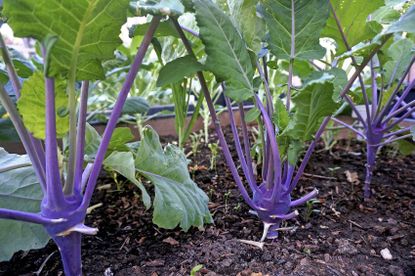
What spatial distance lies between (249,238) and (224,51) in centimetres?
39

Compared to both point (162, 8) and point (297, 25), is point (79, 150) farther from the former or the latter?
point (297, 25)

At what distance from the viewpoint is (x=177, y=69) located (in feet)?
1.99

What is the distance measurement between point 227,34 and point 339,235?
19.2 inches

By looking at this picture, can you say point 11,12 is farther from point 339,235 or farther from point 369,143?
point 369,143

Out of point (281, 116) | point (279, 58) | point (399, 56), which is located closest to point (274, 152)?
point (281, 116)

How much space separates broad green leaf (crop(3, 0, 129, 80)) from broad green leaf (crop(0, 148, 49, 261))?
24 centimetres

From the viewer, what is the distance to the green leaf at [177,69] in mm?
603

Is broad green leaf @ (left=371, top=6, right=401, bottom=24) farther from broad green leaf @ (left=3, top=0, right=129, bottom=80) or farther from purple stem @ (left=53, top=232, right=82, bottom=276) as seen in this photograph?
purple stem @ (left=53, top=232, right=82, bottom=276)

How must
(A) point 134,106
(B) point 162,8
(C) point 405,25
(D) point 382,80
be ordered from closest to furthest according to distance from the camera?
Answer: 1. (B) point 162,8
2. (C) point 405,25
3. (D) point 382,80
4. (A) point 134,106

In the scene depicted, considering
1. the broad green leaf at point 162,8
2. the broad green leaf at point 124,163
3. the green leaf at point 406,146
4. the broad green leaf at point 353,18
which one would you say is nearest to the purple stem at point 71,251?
the broad green leaf at point 124,163

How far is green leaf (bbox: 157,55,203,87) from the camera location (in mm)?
603

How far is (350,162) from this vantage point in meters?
1.21

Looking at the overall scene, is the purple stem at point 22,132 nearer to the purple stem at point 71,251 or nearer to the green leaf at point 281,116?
the purple stem at point 71,251

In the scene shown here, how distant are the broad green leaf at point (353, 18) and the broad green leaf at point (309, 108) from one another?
10.4 inches
